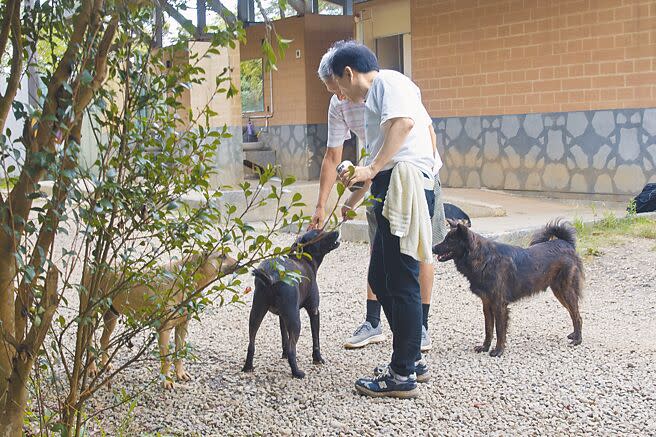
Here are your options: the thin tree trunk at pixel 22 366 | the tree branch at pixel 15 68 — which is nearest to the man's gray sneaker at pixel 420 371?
the thin tree trunk at pixel 22 366

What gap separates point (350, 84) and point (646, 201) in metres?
6.32

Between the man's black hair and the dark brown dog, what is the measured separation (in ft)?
4.25

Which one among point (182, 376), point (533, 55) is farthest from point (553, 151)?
point (182, 376)

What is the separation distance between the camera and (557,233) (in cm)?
567

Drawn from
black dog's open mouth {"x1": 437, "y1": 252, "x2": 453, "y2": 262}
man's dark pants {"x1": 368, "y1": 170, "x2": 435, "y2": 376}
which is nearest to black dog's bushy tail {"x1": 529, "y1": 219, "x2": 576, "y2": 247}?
black dog's open mouth {"x1": 437, "y1": 252, "x2": 453, "y2": 262}

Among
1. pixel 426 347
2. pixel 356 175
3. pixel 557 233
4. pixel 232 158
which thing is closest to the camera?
pixel 356 175

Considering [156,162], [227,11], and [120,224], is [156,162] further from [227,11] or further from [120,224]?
[227,11]

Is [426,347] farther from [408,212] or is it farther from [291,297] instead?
[408,212]

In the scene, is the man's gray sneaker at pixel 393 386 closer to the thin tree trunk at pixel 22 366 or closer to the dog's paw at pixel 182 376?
the dog's paw at pixel 182 376

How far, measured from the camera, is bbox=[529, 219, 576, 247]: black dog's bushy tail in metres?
5.64

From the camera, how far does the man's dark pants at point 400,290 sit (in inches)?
169

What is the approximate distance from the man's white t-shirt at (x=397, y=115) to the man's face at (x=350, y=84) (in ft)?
Result: 0.28

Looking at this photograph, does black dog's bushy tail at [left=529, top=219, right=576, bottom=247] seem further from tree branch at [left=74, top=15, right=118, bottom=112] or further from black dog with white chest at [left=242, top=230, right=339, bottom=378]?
tree branch at [left=74, top=15, right=118, bottom=112]

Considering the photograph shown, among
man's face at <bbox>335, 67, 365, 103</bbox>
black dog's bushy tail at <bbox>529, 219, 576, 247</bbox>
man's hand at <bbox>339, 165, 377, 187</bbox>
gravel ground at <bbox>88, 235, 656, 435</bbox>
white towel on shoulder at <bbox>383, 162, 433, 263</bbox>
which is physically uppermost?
man's face at <bbox>335, 67, 365, 103</bbox>
